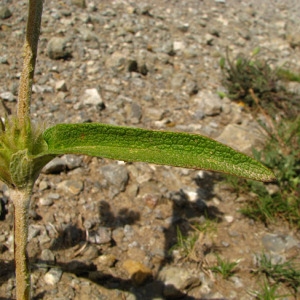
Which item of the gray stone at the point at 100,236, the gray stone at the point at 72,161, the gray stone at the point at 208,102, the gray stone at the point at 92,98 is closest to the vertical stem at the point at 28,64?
the gray stone at the point at 100,236

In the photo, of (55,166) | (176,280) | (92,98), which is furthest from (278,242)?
(92,98)

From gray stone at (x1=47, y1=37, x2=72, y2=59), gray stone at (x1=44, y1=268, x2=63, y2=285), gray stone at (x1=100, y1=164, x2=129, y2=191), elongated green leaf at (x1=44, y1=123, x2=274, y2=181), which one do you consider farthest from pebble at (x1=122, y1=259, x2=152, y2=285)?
gray stone at (x1=47, y1=37, x2=72, y2=59)

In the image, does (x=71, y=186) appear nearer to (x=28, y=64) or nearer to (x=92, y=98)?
(x=92, y=98)

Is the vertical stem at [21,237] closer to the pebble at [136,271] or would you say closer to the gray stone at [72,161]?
the pebble at [136,271]

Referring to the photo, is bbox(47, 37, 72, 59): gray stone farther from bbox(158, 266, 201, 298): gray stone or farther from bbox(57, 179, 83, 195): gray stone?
bbox(158, 266, 201, 298): gray stone

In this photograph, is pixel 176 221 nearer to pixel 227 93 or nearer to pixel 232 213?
pixel 232 213

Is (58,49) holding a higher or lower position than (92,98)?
higher
